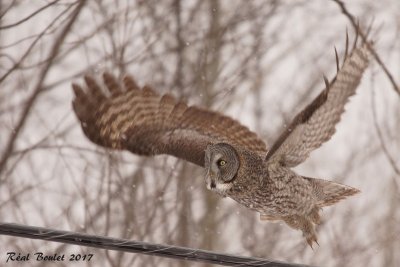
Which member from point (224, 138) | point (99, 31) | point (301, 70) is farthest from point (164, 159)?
point (301, 70)

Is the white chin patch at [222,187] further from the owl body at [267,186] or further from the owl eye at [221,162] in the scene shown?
the owl eye at [221,162]

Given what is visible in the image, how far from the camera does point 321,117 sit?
17.9 feet

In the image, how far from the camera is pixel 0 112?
847cm

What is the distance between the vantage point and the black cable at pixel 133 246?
4035 mm

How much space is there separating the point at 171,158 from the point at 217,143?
8.36ft

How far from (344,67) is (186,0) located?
4749 millimetres

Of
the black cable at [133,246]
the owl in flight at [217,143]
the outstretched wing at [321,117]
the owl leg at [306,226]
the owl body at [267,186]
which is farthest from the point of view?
the owl leg at [306,226]

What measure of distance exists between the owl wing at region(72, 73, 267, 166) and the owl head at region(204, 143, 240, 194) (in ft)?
0.39

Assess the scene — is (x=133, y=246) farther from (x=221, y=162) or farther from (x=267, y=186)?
(x=267, y=186)

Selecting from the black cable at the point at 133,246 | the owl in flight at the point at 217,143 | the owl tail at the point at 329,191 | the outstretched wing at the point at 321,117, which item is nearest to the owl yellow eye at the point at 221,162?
the owl in flight at the point at 217,143

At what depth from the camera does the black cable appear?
4035mm

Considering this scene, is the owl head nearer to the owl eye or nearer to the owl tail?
the owl eye

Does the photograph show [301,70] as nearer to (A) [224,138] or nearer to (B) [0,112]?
(B) [0,112]

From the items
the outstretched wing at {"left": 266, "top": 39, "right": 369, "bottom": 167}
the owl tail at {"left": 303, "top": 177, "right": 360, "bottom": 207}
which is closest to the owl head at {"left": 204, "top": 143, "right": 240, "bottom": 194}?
the outstretched wing at {"left": 266, "top": 39, "right": 369, "bottom": 167}
